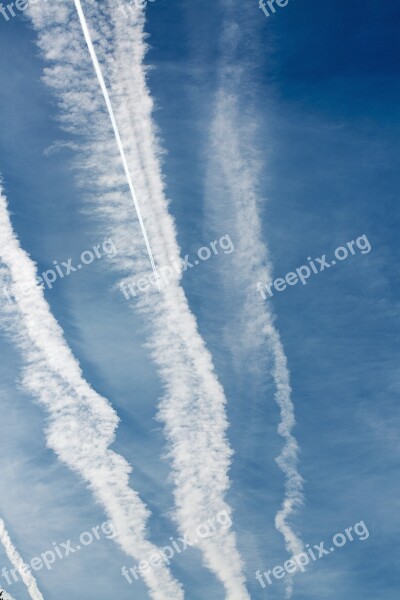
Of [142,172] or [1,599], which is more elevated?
[142,172]

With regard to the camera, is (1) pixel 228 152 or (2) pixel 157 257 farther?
(2) pixel 157 257

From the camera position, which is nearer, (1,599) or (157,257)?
(157,257)

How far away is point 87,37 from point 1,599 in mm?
35373

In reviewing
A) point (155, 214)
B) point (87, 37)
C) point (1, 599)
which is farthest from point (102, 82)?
point (1, 599)

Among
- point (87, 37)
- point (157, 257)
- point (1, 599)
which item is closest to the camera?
point (87, 37)

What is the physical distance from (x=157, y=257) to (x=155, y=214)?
1.89m

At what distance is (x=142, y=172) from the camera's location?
64.7 feet

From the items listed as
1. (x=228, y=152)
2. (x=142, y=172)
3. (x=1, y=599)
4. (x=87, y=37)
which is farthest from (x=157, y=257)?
(x=1, y=599)

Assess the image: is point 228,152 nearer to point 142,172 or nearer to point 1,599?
point 142,172

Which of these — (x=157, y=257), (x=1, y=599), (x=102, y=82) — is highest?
(x=102, y=82)

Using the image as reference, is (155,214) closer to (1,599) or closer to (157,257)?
(157,257)

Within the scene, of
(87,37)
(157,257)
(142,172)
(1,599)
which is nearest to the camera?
(87,37)

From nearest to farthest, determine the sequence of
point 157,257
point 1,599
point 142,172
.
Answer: point 142,172, point 157,257, point 1,599

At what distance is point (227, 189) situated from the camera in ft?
67.6
